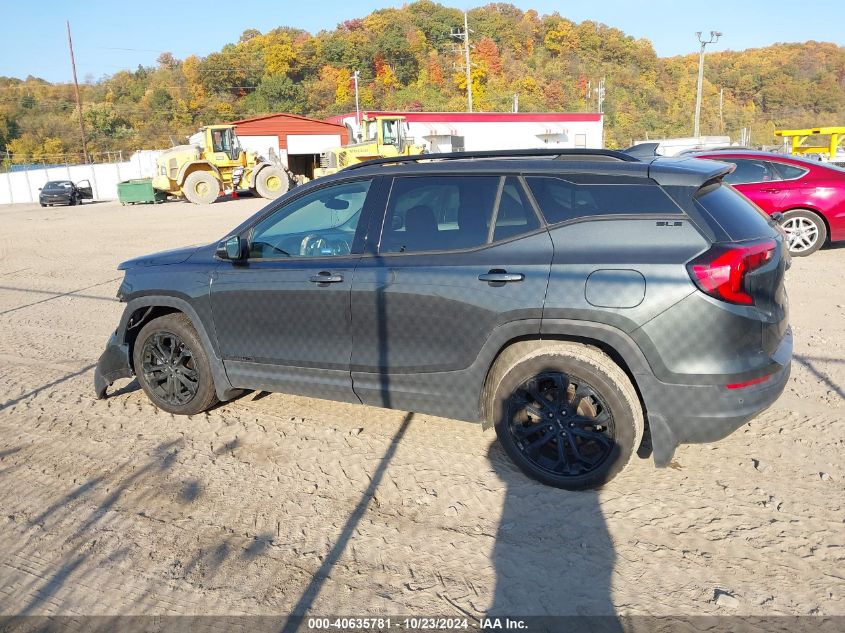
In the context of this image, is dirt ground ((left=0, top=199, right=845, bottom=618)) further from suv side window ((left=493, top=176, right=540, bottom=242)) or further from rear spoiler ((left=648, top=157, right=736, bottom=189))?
rear spoiler ((left=648, top=157, right=736, bottom=189))

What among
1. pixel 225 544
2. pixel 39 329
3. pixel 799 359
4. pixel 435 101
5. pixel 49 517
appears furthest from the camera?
pixel 435 101

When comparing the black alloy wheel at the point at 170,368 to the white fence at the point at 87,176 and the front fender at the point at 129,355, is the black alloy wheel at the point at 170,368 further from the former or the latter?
the white fence at the point at 87,176

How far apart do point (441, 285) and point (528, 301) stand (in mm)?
515

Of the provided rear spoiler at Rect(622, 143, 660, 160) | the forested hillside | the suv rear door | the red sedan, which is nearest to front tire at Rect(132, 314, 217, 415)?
the suv rear door

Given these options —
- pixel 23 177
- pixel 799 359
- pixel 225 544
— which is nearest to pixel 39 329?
pixel 225 544

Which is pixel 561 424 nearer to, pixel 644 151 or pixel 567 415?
pixel 567 415

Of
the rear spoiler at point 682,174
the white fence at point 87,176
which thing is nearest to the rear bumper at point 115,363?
the rear spoiler at point 682,174

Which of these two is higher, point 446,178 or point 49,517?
point 446,178

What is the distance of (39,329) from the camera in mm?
7676

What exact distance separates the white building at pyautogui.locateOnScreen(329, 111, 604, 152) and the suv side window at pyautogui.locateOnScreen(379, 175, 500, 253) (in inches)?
1369

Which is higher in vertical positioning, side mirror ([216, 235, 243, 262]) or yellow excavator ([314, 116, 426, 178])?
yellow excavator ([314, 116, 426, 178])

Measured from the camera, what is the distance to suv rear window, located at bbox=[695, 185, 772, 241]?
337cm

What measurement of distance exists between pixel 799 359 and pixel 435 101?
76523 mm

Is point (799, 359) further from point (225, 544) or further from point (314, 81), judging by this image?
point (314, 81)
